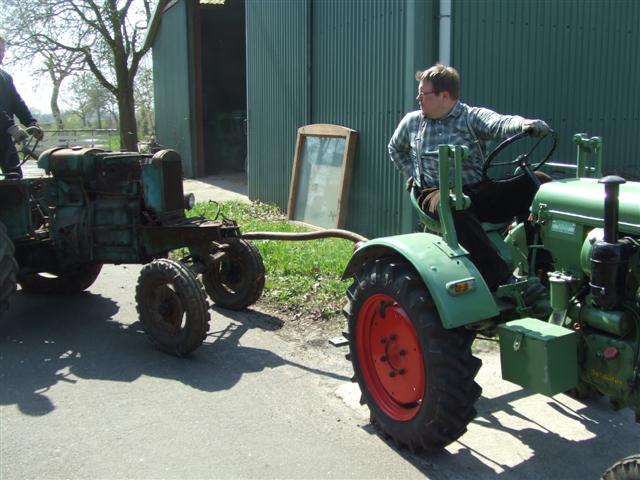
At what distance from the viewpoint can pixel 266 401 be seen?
156 inches

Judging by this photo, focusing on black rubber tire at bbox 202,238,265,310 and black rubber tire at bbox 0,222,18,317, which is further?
black rubber tire at bbox 202,238,265,310

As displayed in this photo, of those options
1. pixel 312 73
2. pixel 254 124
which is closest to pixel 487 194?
pixel 312 73

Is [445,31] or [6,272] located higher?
[445,31]

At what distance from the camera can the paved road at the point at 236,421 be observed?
321 centimetres

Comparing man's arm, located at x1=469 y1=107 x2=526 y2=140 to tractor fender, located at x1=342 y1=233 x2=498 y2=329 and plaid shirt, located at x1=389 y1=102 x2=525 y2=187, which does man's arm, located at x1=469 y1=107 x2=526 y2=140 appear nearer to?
plaid shirt, located at x1=389 y1=102 x2=525 y2=187

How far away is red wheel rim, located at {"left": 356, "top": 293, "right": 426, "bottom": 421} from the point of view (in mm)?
3348

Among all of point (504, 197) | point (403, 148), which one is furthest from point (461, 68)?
point (504, 197)

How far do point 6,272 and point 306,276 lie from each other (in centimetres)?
266

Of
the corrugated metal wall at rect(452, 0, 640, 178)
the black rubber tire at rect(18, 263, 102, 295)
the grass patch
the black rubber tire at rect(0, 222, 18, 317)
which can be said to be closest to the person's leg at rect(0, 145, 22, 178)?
the black rubber tire at rect(18, 263, 102, 295)

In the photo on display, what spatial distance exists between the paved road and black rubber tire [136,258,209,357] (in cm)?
15

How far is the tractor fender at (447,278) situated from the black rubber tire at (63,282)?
3.74 m

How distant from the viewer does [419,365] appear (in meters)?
3.31

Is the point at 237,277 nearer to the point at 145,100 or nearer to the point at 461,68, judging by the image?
the point at 461,68

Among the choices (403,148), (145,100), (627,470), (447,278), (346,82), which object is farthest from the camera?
(145,100)
